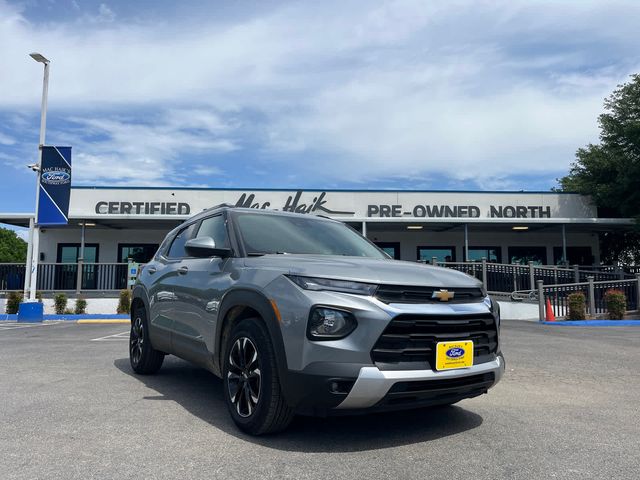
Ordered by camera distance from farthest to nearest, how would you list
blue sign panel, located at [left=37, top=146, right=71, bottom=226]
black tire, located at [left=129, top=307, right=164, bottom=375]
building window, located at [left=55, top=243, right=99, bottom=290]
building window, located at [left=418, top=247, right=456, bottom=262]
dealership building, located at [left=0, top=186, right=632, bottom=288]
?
building window, located at [left=418, top=247, right=456, bottom=262] → dealership building, located at [left=0, top=186, right=632, bottom=288] → building window, located at [left=55, top=243, right=99, bottom=290] → blue sign panel, located at [left=37, top=146, right=71, bottom=226] → black tire, located at [left=129, top=307, right=164, bottom=375]

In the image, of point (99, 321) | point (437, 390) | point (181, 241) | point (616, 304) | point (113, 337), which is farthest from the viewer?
point (99, 321)

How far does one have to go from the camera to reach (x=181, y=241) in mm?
5656

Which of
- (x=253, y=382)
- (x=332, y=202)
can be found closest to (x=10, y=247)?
(x=332, y=202)

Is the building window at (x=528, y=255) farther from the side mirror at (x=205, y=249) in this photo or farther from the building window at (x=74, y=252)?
the side mirror at (x=205, y=249)

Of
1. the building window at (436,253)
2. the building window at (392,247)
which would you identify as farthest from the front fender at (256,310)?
the building window at (436,253)

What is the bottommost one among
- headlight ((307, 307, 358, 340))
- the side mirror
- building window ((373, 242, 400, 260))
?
headlight ((307, 307, 358, 340))

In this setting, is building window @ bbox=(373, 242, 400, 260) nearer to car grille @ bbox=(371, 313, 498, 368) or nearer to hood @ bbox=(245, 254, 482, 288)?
hood @ bbox=(245, 254, 482, 288)

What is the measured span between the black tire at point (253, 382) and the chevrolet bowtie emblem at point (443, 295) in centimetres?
115

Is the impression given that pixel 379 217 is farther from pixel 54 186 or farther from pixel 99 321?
pixel 54 186

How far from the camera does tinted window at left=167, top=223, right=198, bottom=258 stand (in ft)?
17.9

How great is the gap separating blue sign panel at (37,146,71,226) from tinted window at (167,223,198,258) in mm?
12264

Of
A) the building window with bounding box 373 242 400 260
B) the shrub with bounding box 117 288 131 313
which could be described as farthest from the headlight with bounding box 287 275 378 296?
the building window with bounding box 373 242 400 260

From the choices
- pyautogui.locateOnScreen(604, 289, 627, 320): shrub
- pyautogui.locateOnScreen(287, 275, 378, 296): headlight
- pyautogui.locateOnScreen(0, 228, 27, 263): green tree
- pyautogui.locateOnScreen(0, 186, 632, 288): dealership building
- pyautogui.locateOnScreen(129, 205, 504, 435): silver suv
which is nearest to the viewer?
pyautogui.locateOnScreen(129, 205, 504, 435): silver suv

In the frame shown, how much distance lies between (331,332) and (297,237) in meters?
1.53
